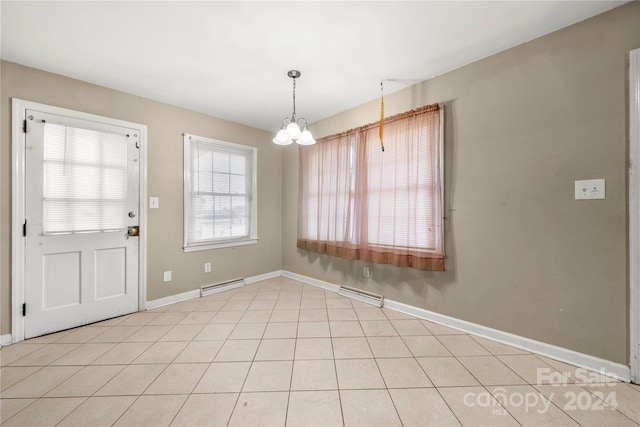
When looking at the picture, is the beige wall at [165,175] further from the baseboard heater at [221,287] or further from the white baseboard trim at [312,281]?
the white baseboard trim at [312,281]

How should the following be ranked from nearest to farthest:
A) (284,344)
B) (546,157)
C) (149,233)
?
1. (546,157)
2. (284,344)
3. (149,233)

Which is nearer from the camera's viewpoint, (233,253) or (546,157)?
(546,157)

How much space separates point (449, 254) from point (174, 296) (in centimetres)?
328

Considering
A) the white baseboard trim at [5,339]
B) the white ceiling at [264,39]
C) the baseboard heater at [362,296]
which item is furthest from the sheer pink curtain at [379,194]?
the white baseboard trim at [5,339]

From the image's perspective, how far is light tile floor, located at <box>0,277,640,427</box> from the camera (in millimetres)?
1379

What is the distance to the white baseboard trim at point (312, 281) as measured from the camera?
138 inches

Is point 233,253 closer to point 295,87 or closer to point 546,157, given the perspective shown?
point 295,87

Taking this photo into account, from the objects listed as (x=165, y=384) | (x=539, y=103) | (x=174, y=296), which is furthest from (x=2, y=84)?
(x=539, y=103)

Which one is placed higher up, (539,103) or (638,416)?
(539,103)

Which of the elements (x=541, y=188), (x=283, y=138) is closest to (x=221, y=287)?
(x=283, y=138)

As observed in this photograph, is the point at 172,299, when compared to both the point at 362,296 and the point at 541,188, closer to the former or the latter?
the point at 362,296

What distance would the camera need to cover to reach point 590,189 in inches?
68.8

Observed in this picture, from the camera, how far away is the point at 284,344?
6.95ft

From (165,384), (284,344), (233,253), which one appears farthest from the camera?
(233,253)
